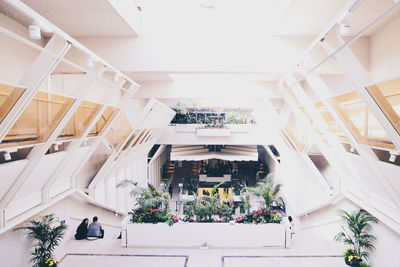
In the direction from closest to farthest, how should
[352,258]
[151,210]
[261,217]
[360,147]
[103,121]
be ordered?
[360,147] → [352,258] → [103,121] → [261,217] → [151,210]

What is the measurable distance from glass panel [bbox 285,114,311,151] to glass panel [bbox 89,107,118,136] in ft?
17.3

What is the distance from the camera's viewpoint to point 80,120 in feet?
17.5

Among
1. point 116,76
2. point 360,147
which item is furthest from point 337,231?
point 116,76

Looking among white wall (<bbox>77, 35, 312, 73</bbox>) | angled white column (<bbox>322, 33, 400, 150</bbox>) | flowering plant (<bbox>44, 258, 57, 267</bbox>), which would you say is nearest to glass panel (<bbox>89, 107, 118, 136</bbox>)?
white wall (<bbox>77, 35, 312, 73</bbox>)

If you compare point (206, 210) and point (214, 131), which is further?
point (214, 131)

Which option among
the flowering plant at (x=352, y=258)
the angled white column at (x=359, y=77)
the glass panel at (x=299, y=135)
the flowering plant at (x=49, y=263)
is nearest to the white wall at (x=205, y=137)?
the glass panel at (x=299, y=135)

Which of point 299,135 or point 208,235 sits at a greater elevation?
point 299,135

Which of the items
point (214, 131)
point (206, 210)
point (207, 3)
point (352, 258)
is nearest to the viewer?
point (207, 3)

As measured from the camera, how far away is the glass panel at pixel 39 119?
3.59 m

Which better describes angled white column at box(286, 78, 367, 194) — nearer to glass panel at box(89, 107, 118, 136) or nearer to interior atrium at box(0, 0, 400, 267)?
interior atrium at box(0, 0, 400, 267)

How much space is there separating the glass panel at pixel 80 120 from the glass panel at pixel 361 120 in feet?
14.9

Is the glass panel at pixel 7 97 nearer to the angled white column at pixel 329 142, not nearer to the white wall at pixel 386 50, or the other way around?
the angled white column at pixel 329 142

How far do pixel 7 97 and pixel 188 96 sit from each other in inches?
303

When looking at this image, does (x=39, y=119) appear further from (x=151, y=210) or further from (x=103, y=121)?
(x=151, y=210)
